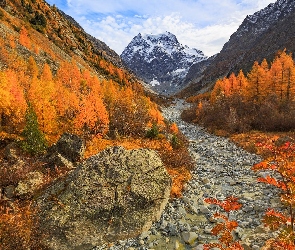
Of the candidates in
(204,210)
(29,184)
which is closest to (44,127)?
(29,184)

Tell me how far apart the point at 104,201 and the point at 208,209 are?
6.38 metres

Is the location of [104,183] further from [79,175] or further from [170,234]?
[170,234]

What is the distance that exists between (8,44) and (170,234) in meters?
45.1

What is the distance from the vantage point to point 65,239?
12.0 metres

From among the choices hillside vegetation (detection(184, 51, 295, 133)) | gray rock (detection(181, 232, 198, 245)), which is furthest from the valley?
hillside vegetation (detection(184, 51, 295, 133))

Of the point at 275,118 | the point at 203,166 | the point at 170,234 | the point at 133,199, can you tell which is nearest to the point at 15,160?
the point at 133,199

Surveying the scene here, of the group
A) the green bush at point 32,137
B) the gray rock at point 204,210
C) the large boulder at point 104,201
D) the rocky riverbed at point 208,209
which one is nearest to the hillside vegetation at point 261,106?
the rocky riverbed at point 208,209

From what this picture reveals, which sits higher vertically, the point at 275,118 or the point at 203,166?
the point at 275,118

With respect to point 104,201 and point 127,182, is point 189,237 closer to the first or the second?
point 127,182

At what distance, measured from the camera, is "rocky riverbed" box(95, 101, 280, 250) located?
40.4ft

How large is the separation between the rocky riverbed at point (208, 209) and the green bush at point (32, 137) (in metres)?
10.4

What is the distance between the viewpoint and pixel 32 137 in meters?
19.5

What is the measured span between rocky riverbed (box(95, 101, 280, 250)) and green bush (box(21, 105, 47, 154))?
10.4 meters

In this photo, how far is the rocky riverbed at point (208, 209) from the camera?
12.3 meters
